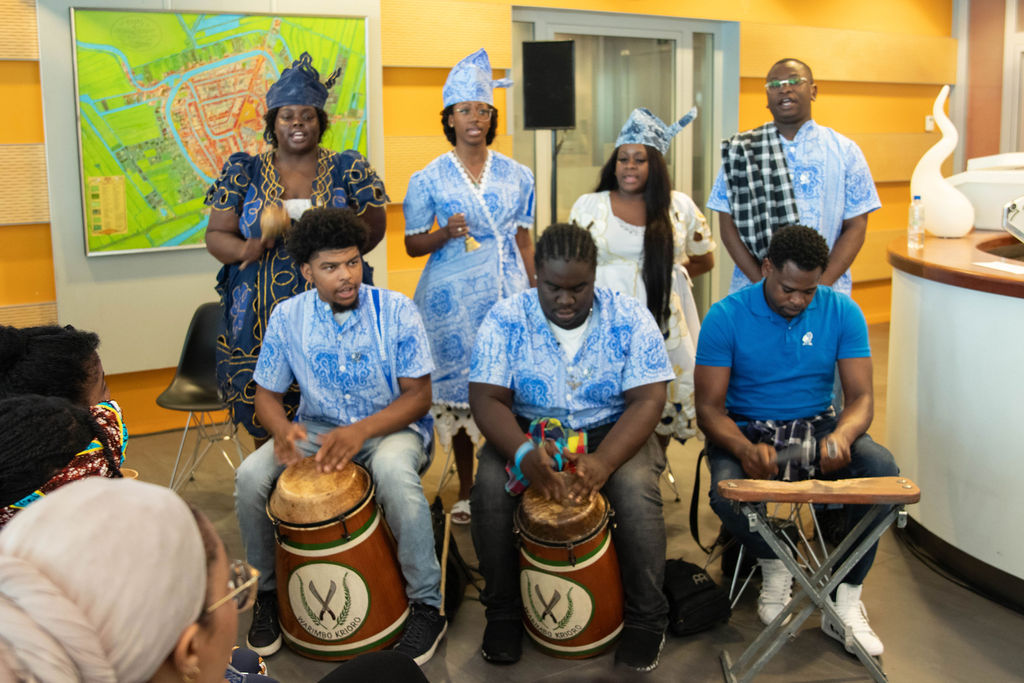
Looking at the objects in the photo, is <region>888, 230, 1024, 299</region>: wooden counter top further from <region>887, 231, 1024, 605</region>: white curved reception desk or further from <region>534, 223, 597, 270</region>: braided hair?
<region>534, 223, 597, 270</region>: braided hair

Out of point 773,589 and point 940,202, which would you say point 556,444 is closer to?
point 773,589

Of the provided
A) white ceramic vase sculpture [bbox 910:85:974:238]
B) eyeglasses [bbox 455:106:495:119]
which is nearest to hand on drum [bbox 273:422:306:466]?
eyeglasses [bbox 455:106:495:119]

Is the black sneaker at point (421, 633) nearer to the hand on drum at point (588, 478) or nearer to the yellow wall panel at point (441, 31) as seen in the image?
the hand on drum at point (588, 478)

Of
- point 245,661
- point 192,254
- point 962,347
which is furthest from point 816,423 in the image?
point 192,254

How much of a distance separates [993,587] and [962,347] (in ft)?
2.54

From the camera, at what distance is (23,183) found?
14.9 ft

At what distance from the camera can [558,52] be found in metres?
4.55

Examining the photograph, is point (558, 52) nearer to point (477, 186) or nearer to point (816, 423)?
point (477, 186)

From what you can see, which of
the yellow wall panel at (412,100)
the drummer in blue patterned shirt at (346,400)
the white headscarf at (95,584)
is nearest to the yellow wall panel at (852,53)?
the yellow wall panel at (412,100)

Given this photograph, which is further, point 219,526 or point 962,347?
point 219,526

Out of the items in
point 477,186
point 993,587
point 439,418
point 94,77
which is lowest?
point 993,587

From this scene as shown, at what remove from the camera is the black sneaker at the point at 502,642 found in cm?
282

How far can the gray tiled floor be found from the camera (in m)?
2.73

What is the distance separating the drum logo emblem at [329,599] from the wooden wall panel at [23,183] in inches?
107
